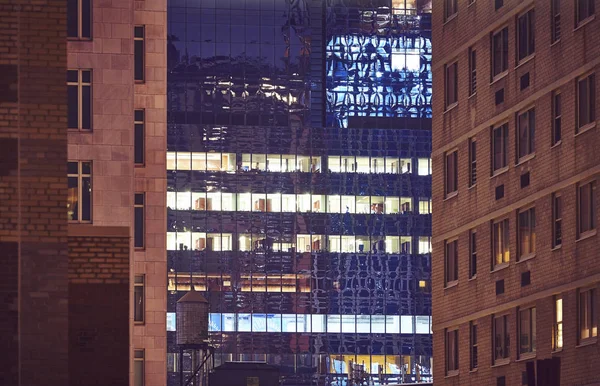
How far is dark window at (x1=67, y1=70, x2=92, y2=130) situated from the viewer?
57688 millimetres

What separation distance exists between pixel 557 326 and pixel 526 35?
33.1 feet

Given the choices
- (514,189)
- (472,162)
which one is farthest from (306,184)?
(514,189)

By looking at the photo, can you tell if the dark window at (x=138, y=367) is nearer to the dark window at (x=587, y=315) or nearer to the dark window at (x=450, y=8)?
the dark window at (x=450, y=8)

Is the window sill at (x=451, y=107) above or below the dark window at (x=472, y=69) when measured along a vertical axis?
below

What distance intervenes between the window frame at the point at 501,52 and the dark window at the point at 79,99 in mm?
13970

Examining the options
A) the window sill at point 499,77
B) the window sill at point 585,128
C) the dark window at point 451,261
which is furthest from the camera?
the dark window at point 451,261

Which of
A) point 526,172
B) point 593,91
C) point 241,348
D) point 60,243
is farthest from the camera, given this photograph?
point 241,348

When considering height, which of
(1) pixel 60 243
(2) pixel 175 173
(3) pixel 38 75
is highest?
(2) pixel 175 173

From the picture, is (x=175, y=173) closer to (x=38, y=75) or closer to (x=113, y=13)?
(x=113, y=13)

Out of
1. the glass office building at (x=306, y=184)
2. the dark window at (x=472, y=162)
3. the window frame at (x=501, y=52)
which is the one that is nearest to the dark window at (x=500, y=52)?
the window frame at (x=501, y=52)

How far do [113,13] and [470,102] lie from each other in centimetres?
1346

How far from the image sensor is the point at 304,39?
152250 mm

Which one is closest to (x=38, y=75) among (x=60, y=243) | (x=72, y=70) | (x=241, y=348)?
(x=60, y=243)

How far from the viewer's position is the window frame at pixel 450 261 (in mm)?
64225
